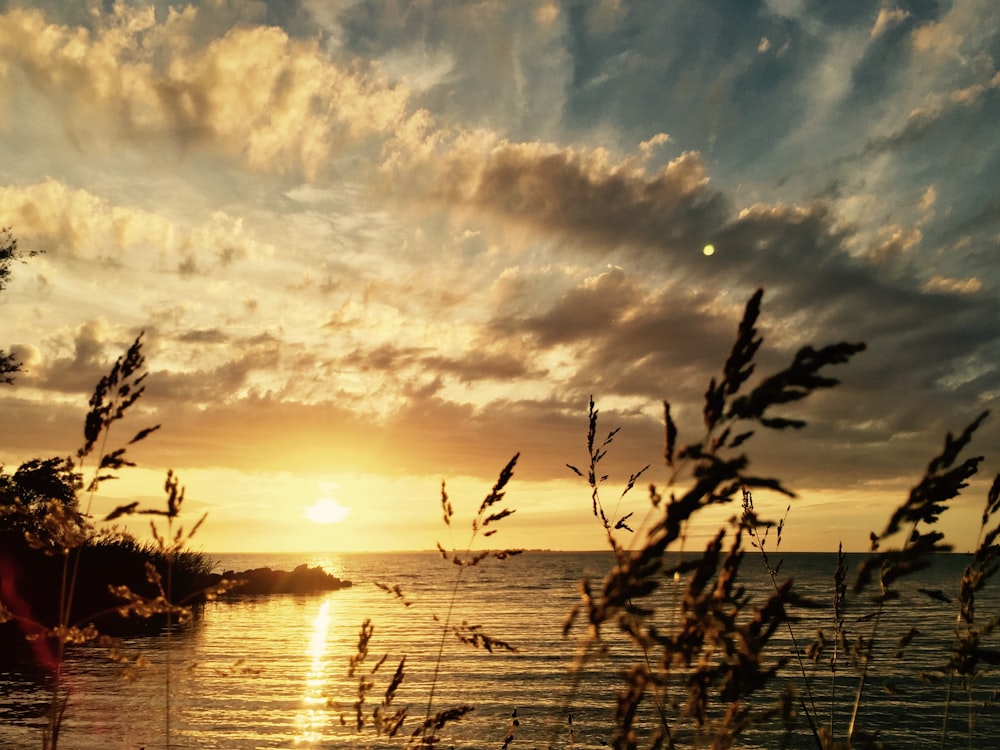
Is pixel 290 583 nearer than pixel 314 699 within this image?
No

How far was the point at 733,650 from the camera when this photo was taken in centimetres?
212

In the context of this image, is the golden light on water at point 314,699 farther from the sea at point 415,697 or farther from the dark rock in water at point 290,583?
the dark rock in water at point 290,583

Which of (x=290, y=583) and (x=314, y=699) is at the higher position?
(x=314, y=699)

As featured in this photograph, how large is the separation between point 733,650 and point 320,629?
4146 cm

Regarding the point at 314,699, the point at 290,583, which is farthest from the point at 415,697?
the point at 290,583

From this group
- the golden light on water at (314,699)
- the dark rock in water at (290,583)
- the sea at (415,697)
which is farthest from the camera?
the dark rock in water at (290,583)

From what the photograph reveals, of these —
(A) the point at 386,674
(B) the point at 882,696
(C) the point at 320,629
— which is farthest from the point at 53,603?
(B) the point at 882,696

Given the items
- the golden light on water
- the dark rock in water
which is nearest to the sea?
the golden light on water

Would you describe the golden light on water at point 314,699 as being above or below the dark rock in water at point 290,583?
above

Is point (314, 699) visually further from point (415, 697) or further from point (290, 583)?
point (290, 583)

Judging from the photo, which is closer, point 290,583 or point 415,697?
point 415,697

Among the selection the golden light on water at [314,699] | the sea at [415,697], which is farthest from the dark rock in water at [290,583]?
the golden light on water at [314,699]

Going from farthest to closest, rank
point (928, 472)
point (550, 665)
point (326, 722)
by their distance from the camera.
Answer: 1. point (550, 665)
2. point (326, 722)
3. point (928, 472)

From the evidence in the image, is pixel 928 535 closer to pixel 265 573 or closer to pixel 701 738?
pixel 701 738
